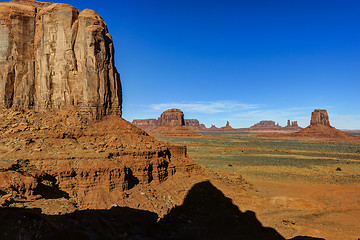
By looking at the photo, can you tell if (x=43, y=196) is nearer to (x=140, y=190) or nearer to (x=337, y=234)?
(x=140, y=190)

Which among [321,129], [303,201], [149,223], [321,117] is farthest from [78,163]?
[321,117]

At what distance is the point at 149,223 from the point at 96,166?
663 cm

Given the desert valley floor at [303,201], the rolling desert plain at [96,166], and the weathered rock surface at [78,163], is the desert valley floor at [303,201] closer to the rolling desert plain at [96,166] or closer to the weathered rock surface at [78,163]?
the rolling desert plain at [96,166]

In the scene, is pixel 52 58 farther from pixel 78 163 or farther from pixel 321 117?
pixel 321 117

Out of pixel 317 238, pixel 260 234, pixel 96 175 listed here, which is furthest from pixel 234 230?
pixel 96 175

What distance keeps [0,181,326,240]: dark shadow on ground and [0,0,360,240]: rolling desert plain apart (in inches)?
4.2

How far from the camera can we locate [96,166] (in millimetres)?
18281

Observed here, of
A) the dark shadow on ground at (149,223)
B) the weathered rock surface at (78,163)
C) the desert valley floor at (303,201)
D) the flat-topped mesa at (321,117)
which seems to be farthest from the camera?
the flat-topped mesa at (321,117)

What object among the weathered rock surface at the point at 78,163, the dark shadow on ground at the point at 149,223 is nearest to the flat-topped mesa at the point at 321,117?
the dark shadow on ground at the point at 149,223

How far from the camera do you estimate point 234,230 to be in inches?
676

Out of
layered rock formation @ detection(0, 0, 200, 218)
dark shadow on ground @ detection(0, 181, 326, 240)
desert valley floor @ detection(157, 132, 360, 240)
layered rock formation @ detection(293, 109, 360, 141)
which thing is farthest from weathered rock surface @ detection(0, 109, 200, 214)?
layered rock formation @ detection(293, 109, 360, 141)

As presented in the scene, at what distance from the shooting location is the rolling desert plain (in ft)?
50.8

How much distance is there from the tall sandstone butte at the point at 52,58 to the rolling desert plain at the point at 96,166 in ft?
0.36

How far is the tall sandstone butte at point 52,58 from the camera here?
967 inches
